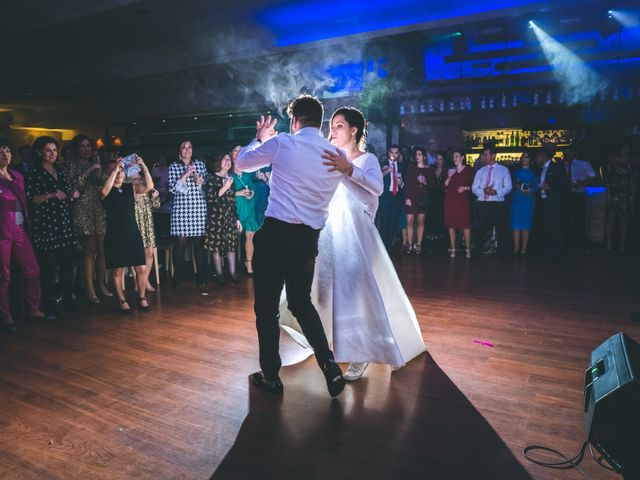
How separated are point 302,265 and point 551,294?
353 centimetres

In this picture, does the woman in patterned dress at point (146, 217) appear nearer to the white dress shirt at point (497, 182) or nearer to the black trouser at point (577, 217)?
the white dress shirt at point (497, 182)

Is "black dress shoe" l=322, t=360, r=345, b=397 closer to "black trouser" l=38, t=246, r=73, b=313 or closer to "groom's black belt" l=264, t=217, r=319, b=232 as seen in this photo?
"groom's black belt" l=264, t=217, r=319, b=232

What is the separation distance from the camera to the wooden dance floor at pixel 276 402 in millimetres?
1976

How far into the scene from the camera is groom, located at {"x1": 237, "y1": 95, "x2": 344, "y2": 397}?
2359 millimetres

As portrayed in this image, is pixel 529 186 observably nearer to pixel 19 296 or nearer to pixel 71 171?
pixel 71 171

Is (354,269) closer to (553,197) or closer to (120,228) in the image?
(120,228)

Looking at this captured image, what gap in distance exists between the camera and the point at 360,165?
2773 millimetres

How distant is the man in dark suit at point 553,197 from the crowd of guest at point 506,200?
14mm

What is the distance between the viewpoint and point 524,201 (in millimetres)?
7469

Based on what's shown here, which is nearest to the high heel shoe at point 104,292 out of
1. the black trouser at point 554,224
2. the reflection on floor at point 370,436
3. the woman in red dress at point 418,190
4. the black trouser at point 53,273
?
the black trouser at point 53,273

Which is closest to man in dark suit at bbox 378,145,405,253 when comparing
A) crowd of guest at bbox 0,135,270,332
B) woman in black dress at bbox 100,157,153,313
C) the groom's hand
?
crowd of guest at bbox 0,135,270,332

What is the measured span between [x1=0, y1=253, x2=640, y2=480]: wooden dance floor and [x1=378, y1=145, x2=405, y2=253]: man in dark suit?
11.2 feet

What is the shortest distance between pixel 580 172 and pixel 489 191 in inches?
79.2

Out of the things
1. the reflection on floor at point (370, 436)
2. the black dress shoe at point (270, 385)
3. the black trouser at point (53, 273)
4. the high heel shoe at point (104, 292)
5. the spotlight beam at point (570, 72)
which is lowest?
the reflection on floor at point (370, 436)
